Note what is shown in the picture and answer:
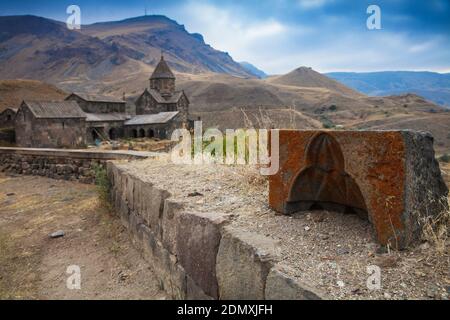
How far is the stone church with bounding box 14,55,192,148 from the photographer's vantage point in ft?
98.0

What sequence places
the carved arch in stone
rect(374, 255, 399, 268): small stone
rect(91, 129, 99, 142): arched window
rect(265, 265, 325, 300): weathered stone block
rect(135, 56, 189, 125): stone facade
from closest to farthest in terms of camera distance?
rect(265, 265, 325, 300): weathered stone block → rect(374, 255, 399, 268): small stone → the carved arch in stone → rect(91, 129, 99, 142): arched window → rect(135, 56, 189, 125): stone facade

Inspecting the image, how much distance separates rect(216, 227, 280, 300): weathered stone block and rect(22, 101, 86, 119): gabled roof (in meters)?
30.9

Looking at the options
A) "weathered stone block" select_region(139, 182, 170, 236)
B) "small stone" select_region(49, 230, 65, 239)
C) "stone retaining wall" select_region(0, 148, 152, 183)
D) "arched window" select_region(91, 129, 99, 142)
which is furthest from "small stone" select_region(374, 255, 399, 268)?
"arched window" select_region(91, 129, 99, 142)

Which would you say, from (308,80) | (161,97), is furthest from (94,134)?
(308,80)

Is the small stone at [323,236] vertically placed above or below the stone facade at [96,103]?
below

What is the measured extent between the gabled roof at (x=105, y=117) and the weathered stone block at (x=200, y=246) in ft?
115

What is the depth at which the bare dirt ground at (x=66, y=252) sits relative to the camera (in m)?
4.14

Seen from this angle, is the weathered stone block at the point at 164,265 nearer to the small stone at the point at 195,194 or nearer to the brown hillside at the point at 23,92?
the small stone at the point at 195,194

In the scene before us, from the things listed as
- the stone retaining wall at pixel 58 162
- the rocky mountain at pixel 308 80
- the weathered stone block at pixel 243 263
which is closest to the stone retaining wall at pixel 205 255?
the weathered stone block at pixel 243 263

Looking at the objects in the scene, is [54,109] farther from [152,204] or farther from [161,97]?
[152,204]

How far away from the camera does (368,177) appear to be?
248 cm

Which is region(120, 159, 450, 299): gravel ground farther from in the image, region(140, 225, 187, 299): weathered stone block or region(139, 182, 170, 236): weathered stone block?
region(140, 225, 187, 299): weathered stone block

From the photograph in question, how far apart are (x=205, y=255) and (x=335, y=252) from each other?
1.08 m
